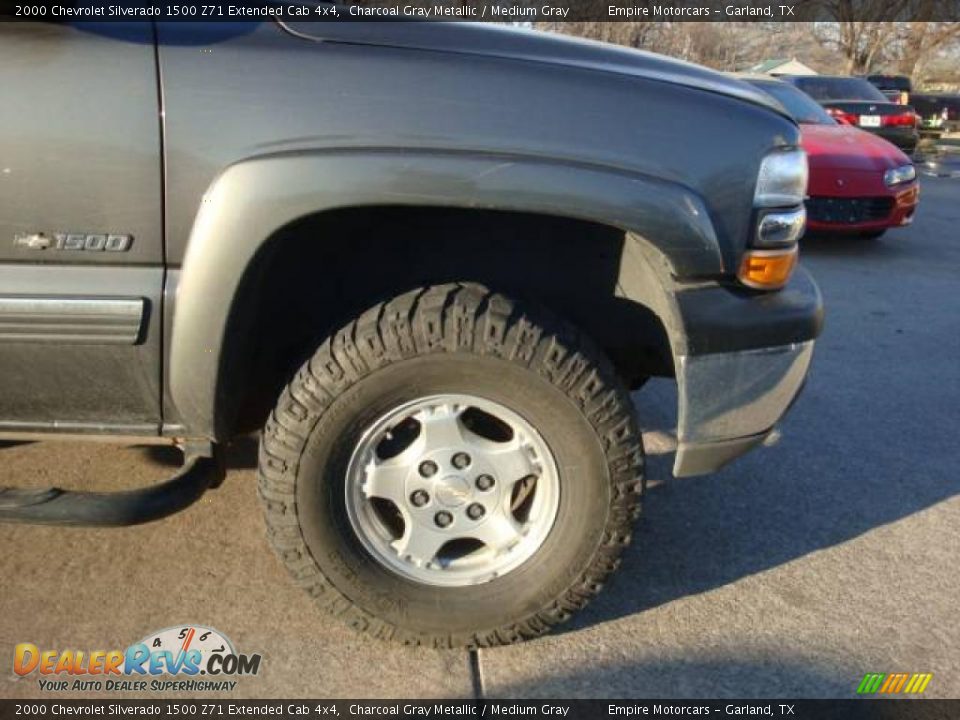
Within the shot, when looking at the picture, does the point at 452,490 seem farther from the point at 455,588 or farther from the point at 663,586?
the point at 663,586

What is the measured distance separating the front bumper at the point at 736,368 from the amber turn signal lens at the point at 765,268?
0.13 ft

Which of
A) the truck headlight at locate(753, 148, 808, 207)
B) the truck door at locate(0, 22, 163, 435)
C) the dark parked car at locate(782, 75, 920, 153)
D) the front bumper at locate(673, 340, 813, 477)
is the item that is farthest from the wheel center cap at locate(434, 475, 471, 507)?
the dark parked car at locate(782, 75, 920, 153)

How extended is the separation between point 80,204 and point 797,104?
8648 mm

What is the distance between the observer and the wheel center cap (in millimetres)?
2455

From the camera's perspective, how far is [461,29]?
7.86 feet

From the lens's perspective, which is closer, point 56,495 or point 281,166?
point 281,166

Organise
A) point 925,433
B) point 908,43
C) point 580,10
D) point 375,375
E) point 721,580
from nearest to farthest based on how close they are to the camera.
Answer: point 375,375, point 721,580, point 925,433, point 580,10, point 908,43

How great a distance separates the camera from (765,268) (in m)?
2.38

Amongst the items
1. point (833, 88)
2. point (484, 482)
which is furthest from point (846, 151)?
point (484, 482)

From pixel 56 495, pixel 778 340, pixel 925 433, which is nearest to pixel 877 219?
pixel 925 433

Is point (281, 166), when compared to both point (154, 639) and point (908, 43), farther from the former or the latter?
point (908, 43)

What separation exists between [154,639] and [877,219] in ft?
24.9

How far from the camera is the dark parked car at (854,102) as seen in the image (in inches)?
485

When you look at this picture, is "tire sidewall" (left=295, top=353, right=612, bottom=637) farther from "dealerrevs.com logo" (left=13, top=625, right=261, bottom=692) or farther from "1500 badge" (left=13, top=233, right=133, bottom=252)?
"1500 badge" (left=13, top=233, right=133, bottom=252)
